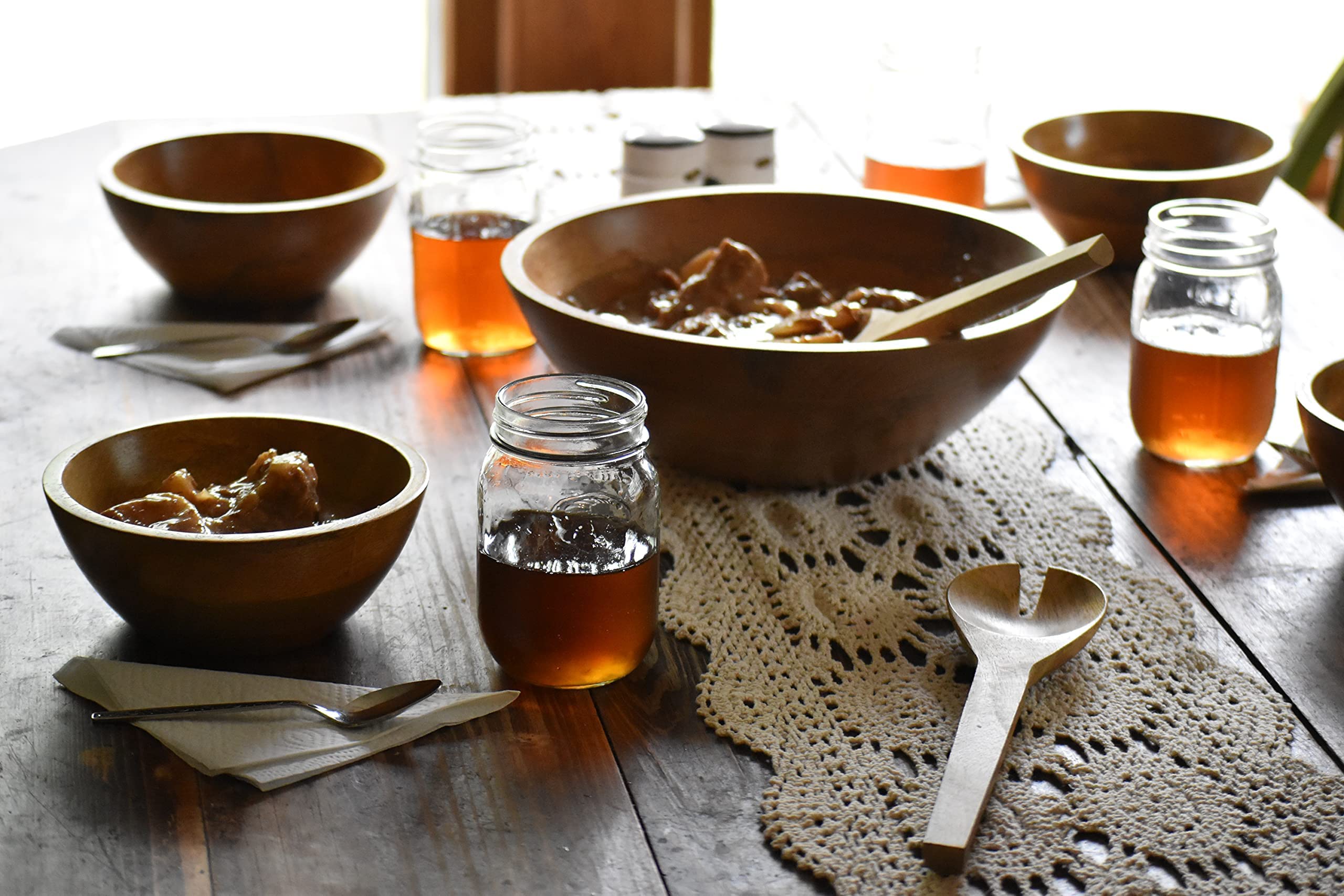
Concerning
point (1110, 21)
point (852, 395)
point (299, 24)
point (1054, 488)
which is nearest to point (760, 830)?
point (852, 395)

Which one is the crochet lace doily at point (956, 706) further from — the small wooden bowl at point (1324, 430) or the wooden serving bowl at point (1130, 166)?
the wooden serving bowl at point (1130, 166)

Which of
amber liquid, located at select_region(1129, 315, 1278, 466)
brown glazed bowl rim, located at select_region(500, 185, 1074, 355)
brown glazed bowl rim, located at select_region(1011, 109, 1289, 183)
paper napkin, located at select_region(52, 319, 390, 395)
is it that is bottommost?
paper napkin, located at select_region(52, 319, 390, 395)

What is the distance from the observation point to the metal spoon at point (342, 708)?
0.83 m

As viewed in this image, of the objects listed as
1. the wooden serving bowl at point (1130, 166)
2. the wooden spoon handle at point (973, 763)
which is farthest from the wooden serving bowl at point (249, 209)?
the wooden spoon handle at point (973, 763)

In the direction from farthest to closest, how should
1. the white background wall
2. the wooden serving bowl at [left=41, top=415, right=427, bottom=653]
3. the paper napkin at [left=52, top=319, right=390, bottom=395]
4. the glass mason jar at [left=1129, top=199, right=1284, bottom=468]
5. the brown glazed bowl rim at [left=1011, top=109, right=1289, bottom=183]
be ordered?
the white background wall < the brown glazed bowl rim at [left=1011, top=109, right=1289, bottom=183] < the paper napkin at [left=52, top=319, right=390, bottom=395] < the glass mason jar at [left=1129, top=199, right=1284, bottom=468] < the wooden serving bowl at [left=41, top=415, right=427, bottom=653]

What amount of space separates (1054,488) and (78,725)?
73 centimetres

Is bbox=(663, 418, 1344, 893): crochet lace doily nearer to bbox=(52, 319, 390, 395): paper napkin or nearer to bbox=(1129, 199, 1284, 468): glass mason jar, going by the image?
bbox=(1129, 199, 1284, 468): glass mason jar

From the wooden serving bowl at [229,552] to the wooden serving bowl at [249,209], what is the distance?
485 mm

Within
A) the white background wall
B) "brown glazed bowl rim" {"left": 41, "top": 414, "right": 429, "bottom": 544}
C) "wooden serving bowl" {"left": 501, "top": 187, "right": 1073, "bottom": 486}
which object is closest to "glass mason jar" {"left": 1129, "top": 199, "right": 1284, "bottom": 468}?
"wooden serving bowl" {"left": 501, "top": 187, "right": 1073, "bottom": 486}

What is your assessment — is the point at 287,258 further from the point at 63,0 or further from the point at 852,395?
the point at 63,0

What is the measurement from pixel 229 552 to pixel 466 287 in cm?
60

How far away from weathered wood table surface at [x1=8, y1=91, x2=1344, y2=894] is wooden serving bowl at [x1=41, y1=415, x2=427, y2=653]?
0.11 feet

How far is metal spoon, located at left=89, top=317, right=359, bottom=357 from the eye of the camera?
4.55 feet

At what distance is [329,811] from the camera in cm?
77
